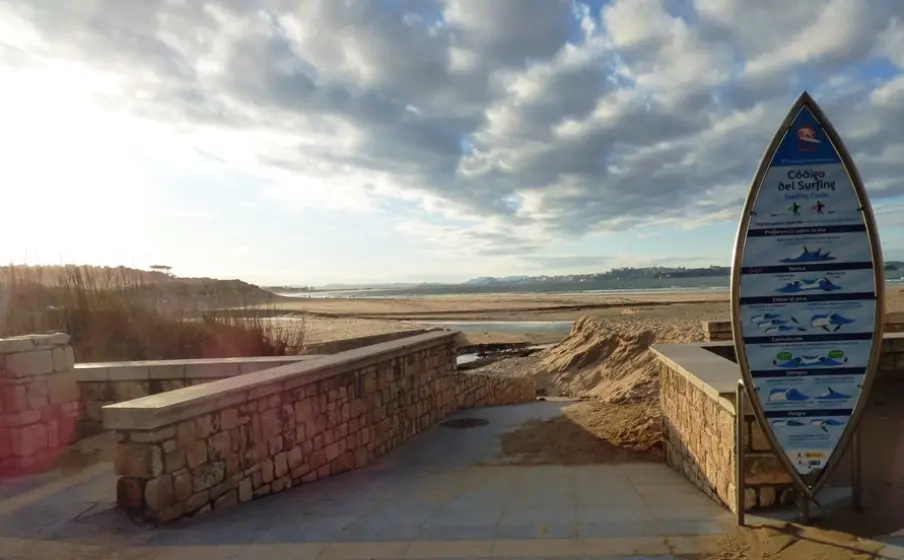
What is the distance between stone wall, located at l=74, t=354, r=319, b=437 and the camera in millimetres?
7629

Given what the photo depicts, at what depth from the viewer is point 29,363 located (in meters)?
6.81

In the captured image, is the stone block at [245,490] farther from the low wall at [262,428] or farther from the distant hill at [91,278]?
the distant hill at [91,278]

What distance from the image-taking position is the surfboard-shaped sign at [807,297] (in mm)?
4211

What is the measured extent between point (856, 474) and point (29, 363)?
24.8ft

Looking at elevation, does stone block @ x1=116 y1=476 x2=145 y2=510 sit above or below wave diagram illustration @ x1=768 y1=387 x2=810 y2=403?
below

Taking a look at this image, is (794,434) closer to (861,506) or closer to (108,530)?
(861,506)

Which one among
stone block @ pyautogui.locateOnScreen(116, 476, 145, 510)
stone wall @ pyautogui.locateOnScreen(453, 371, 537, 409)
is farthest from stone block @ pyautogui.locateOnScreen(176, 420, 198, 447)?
stone wall @ pyautogui.locateOnScreen(453, 371, 537, 409)

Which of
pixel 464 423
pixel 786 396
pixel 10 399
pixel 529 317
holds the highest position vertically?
pixel 786 396

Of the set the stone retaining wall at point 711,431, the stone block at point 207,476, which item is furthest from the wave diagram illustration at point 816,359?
the stone block at point 207,476

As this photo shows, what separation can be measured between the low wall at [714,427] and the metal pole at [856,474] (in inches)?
15.2

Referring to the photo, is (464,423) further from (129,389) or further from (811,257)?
(811,257)

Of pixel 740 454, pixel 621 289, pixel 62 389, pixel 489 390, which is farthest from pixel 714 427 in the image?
pixel 621 289

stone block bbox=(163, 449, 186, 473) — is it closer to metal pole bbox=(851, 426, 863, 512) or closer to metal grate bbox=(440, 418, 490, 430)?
metal pole bbox=(851, 426, 863, 512)

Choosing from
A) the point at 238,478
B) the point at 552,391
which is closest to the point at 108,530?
the point at 238,478
